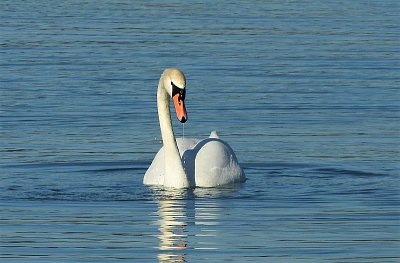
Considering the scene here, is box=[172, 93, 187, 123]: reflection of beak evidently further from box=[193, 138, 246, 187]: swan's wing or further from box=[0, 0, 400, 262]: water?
box=[0, 0, 400, 262]: water

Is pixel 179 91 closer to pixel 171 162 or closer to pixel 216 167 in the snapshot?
pixel 171 162

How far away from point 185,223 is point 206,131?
5626 mm

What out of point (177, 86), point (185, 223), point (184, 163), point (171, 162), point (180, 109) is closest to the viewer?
point (185, 223)

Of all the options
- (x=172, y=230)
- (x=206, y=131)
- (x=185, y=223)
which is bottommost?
(x=172, y=230)

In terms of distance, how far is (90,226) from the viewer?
12375 millimetres

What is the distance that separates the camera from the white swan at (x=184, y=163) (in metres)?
14.9

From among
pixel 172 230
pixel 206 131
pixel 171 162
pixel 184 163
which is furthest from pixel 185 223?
pixel 206 131

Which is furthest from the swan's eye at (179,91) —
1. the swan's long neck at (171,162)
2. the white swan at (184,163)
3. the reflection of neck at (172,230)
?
the reflection of neck at (172,230)

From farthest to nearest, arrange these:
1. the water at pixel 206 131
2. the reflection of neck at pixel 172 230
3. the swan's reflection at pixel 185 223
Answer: the water at pixel 206 131
the swan's reflection at pixel 185 223
the reflection of neck at pixel 172 230

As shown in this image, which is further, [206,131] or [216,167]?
[206,131]

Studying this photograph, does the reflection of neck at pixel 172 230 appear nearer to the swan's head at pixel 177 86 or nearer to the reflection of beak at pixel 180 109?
the reflection of beak at pixel 180 109

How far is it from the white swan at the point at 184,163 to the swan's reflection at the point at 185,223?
23cm

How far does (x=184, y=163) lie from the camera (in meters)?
15.3

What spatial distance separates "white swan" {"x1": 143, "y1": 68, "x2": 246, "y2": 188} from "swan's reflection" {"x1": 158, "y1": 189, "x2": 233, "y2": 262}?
23 centimetres
